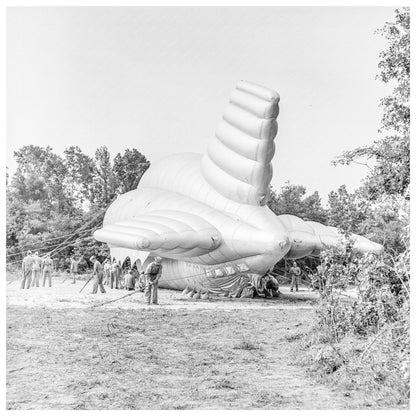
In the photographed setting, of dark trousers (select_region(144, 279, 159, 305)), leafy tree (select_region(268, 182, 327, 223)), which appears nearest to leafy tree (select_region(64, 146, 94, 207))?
leafy tree (select_region(268, 182, 327, 223))

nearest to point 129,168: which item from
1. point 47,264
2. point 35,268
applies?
point 47,264

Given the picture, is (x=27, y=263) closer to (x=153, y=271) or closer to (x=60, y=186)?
(x=153, y=271)

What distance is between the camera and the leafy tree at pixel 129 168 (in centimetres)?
4229

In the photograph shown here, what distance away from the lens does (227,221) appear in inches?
724

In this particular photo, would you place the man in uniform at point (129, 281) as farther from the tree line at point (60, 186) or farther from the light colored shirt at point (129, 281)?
the tree line at point (60, 186)

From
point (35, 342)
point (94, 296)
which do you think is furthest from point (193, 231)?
point (35, 342)

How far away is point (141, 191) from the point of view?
907 inches

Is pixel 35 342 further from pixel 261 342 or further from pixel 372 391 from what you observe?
pixel 372 391

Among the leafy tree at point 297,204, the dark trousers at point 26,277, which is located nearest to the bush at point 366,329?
the dark trousers at point 26,277

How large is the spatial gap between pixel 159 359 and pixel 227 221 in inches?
352

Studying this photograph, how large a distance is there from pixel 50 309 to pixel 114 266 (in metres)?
7.54

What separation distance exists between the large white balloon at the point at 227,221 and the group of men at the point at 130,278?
616 millimetres

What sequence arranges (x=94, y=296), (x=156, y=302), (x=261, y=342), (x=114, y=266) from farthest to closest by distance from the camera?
1. (x=114, y=266)
2. (x=94, y=296)
3. (x=156, y=302)
4. (x=261, y=342)
